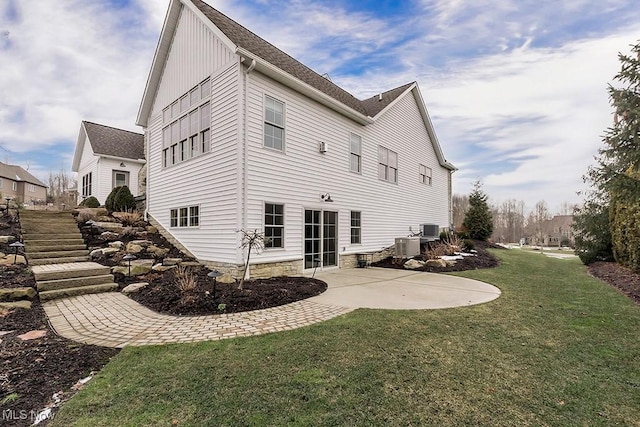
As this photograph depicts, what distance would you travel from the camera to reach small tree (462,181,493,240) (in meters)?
19.7

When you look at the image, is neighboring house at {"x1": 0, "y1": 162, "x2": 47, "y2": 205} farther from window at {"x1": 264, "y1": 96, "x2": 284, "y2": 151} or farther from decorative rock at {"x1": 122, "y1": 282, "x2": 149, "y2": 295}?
window at {"x1": 264, "y1": 96, "x2": 284, "y2": 151}

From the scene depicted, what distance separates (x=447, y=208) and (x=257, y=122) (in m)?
15.3

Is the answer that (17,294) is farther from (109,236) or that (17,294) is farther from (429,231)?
(429,231)

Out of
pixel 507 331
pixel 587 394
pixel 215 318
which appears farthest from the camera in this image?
pixel 215 318

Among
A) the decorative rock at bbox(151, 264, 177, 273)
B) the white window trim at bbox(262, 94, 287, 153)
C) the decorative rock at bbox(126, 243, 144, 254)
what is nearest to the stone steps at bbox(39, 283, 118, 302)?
the decorative rock at bbox(151, 264, 177, 273)

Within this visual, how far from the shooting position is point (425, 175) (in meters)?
17.0

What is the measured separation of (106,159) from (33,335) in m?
Answer: 16.7

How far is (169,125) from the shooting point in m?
11.1

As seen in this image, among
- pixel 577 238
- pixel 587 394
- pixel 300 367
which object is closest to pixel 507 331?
pixel 587 394

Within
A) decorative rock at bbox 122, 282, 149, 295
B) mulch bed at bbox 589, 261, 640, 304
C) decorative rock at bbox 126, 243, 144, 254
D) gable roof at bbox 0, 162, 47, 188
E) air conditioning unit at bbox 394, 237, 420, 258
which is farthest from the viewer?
gable roof at bbox 0, 162, 47, 188

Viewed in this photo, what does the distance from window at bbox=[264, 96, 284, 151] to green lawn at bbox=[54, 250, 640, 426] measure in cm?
577

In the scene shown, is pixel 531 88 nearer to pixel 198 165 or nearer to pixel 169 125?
pixel 198 165

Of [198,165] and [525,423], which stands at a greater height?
[198,165]

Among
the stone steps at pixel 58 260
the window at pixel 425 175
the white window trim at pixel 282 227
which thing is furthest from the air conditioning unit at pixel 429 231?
the stone steps at pixel 58 260
